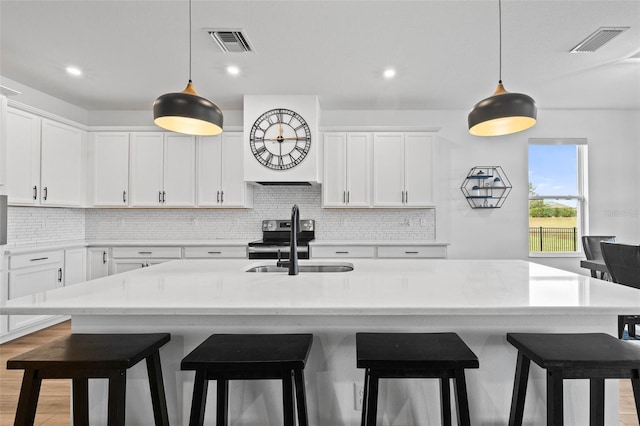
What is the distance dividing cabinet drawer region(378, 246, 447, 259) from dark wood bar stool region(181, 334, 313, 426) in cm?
310

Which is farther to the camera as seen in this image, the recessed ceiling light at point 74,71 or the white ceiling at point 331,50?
the recessed ceiling light at point 74,71

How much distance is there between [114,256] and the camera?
451cm

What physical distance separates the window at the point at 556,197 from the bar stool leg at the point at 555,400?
4.27 metres

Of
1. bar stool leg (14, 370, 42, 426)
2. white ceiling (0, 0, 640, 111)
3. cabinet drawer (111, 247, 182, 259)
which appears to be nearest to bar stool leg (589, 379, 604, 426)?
bar stool leg (14, 370, 42, 426)

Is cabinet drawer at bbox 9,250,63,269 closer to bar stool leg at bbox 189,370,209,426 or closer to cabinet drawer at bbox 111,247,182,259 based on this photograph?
cabinet drawer at bbox 111,247,182,259

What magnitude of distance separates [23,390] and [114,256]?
3529 millimetres

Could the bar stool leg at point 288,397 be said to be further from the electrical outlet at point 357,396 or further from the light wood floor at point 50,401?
the light wood floor at point 50,401

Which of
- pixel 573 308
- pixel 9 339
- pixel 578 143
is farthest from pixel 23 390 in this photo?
pixel 578 143

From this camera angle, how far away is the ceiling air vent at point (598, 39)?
2.84 metres

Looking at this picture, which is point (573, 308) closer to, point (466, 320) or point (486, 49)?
point (466, 320)

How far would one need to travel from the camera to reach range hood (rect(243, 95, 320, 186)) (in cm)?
441

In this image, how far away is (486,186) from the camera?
4.93 metres

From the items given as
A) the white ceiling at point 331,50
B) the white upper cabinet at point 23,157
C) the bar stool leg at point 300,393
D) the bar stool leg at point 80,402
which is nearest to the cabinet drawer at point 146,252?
the white upper cabinet at point 23,157

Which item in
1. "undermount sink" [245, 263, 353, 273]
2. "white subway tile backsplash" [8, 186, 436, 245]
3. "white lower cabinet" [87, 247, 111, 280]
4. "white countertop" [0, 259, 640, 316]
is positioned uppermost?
"white subway tile backsplash" [8, 186, 436, 245]
